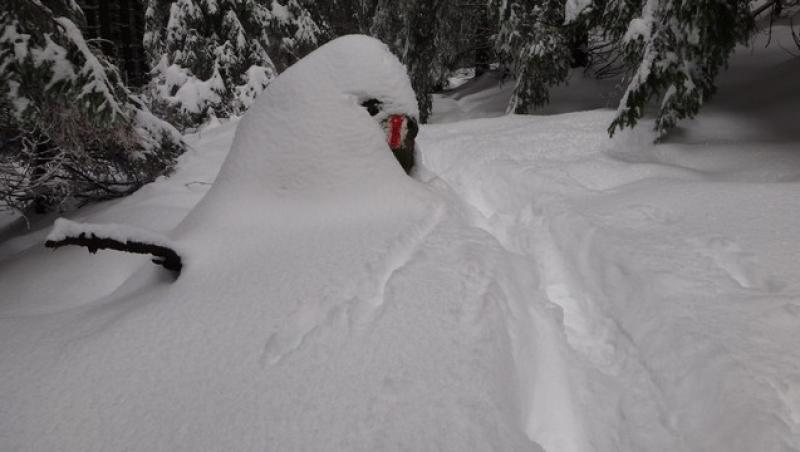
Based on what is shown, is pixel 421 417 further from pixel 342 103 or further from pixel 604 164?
pixel 604 164

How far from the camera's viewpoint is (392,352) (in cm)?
203

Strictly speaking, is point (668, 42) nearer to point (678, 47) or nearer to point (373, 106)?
point (678, 47)

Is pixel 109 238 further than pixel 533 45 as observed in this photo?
No

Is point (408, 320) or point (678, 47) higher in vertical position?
point (678, 47)

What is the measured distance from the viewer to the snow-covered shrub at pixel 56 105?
150 inches

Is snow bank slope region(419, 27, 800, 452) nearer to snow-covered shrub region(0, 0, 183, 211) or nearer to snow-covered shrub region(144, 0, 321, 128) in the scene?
snow-covered shrub region(0, 0, 183, 211)

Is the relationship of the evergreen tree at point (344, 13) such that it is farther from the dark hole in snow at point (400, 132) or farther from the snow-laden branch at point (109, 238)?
the snow-laden branch at point (109, 238)

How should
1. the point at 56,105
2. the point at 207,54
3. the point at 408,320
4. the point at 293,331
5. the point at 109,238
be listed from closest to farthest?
the point at 293,331 → the point at 408,320 → the point at 109,238 → the point at 56,105 → the point at 207,54

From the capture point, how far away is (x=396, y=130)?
4.47 m

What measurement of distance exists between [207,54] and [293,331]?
11.4 metres

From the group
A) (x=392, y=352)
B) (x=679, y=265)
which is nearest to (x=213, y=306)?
(x=392, y=352)

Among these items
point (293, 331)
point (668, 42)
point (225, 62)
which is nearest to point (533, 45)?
point (668, 42)

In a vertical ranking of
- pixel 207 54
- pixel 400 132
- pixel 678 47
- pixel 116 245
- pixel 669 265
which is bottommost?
pixel 669 265

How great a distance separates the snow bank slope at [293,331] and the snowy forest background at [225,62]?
214 cm
